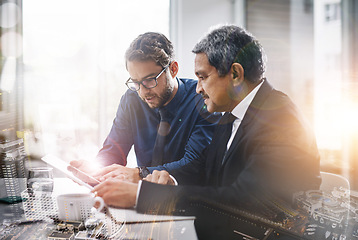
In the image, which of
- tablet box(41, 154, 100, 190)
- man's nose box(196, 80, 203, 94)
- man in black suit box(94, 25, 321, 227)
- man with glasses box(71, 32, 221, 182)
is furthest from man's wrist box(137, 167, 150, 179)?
man's nose box(196, 80, 203, 94)

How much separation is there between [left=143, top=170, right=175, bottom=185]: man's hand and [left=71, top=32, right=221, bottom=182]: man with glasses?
3 centimetres

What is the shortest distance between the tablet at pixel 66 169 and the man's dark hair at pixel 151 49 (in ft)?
2.07

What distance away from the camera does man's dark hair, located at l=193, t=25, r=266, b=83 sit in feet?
4.39

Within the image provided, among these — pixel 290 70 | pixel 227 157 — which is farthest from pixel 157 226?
pixel 290 70

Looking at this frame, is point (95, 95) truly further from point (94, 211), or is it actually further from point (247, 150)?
point (247, 150)

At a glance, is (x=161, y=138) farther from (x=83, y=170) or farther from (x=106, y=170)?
(x=83, y=170)

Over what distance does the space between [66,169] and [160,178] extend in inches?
19.6

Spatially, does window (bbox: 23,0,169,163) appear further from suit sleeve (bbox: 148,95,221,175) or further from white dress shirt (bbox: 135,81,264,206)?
white dress shirt (bbox: 135,81,264,206)

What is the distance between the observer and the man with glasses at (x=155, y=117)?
1.51 m

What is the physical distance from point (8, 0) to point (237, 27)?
4.47 feet

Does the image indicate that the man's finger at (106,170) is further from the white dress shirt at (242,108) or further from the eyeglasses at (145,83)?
the white dress shirt at (242,108)

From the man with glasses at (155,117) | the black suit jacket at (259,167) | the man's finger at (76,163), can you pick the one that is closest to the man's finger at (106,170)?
the man with glasses at (155,117)

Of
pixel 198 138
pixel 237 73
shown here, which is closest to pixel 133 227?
pixel 198 138

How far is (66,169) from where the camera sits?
155 cm
